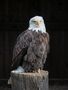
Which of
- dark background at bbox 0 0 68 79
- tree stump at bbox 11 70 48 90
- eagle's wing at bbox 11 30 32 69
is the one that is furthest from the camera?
dark background at bbox 0 0 68 79

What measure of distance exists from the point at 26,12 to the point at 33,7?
0.58ft

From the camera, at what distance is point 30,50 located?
5.81 metres

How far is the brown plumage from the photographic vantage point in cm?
578

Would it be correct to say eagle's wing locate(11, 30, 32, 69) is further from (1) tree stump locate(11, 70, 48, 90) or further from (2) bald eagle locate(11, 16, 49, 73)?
(1) tree stump locate(11, 70, 48, 90)

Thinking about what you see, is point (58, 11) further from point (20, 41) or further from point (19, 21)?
point (20, 41)

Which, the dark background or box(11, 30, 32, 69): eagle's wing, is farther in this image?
the dark background

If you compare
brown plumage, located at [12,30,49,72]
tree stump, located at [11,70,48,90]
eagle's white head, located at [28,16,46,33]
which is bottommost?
tree stump, located at [11,70,48,90]

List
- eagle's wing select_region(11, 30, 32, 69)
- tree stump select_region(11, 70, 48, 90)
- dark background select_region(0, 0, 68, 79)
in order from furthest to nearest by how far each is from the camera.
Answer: dark background select_region(0, 0, 68, 79), eagle's wing select_region(11, 30, 32, 69), tree stump select_region(11, 70, 48, 90)

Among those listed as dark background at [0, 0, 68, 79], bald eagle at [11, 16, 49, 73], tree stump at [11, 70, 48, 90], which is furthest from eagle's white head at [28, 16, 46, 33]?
dark background at [0, 0, 68, 79]

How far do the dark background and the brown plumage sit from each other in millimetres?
4551

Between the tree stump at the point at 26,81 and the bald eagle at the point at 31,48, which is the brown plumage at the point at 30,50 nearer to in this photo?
the bald eagle at the point at 31,48

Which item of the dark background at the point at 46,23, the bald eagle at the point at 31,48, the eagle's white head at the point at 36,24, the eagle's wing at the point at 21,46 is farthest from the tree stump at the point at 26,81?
the dark background at the point at 46,23

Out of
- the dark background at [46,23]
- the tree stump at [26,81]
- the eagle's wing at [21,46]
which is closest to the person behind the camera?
the tree stump at [26,81]

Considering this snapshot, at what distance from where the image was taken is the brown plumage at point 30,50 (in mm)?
5781
